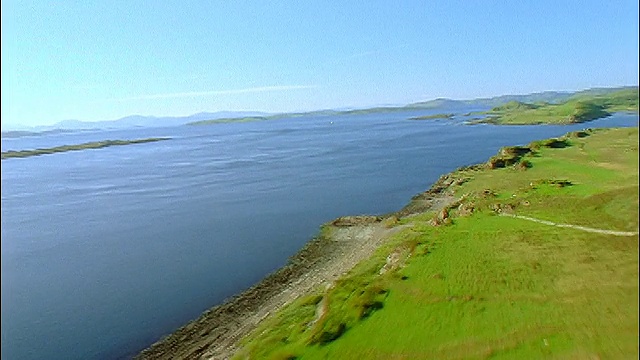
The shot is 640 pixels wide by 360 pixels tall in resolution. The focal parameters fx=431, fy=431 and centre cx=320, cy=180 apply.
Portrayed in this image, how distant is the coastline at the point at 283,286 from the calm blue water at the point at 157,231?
1264 millimetres

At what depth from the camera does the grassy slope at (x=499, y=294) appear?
27.7 feet

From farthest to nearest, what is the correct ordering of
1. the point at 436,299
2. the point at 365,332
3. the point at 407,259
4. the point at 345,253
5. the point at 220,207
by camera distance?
1. the point at 220,207
2. the point at 345,253
3. the point at 407,259
4. the point at 436,299
5. the point at 365,332

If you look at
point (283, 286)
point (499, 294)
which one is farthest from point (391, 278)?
point (283, 286)

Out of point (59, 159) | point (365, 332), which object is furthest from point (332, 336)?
point (59, 159)

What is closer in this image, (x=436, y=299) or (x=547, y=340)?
(x=547, y=340)

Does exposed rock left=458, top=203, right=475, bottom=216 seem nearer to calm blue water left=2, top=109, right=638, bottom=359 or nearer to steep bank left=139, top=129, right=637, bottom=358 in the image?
steep bank left=139, top=129, right=637, bottom=358

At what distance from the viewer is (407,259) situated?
77.0ft

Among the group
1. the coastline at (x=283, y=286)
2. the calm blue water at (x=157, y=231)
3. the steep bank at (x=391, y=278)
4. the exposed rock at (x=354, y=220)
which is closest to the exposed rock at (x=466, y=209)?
the steep bank at (x=391, y=278)

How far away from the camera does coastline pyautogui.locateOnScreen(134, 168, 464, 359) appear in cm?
2022

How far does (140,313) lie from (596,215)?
2325 cm

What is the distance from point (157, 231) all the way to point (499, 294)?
107 feet

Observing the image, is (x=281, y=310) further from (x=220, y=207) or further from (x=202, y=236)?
(x=220, y=207)

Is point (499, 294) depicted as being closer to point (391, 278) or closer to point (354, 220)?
point (391, 278)

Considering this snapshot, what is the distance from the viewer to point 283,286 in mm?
25812
